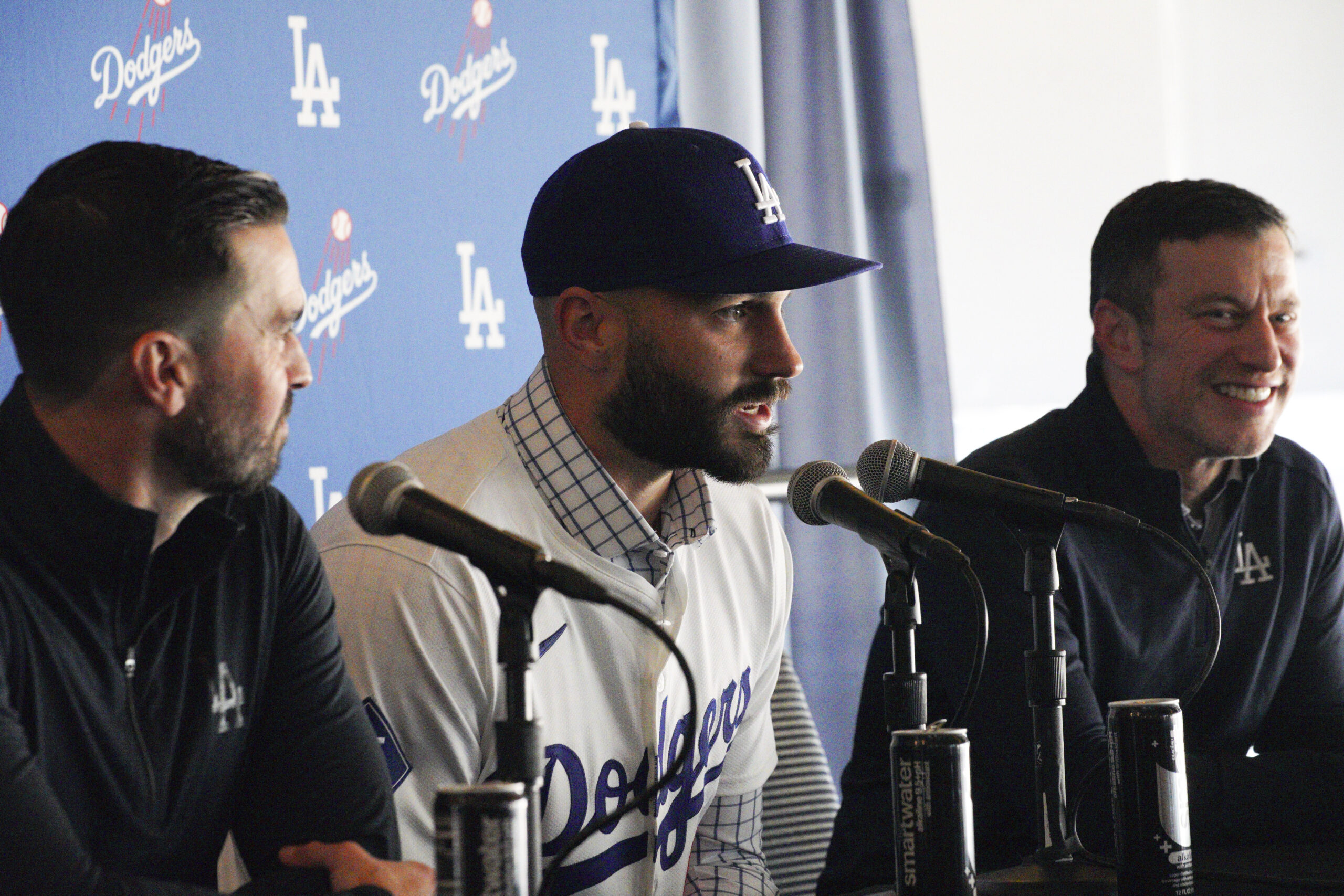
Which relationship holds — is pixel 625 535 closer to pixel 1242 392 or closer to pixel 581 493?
pixel 581 493

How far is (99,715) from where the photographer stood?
1188mm

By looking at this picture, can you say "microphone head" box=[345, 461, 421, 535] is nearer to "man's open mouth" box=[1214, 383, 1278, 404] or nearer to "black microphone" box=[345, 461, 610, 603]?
"black microphone" box=[345, 461, 610, 603]

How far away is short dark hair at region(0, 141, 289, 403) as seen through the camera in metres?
1.20

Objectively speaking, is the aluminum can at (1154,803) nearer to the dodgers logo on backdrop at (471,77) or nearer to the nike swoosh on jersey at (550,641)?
the nike swoosh on jersey at (550,641)

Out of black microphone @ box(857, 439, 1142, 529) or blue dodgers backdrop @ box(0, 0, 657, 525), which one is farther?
blue dodgers backdrop @ box(0, 0, 657, 525)

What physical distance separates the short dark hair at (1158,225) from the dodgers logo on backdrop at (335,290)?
1.27 meters

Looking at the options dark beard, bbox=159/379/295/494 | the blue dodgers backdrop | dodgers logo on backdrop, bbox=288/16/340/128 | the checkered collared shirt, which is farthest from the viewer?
dodgers logo on backdrop, bbox=288/16/340/128

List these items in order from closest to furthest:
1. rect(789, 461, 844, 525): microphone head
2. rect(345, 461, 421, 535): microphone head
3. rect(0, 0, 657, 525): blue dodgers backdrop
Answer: rect(345, 461, 421, 535): microphone head
rect(789, 461, 844, 525): microphone head
rect(0, 0, 657, 525): blue dodgers backdrop

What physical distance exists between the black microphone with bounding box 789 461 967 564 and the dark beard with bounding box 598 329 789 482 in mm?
303

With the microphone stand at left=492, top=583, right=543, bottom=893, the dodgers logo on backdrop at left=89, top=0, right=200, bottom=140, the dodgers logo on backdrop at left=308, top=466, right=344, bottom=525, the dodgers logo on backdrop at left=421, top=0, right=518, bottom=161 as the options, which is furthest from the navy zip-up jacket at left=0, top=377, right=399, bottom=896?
the dodgers logo on backdrop at left=421, top=0, right=518, bottom=161

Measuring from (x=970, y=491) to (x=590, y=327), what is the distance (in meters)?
0.58

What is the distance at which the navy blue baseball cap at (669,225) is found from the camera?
1.63 metres

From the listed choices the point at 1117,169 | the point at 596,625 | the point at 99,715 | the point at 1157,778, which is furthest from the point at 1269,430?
the point at 99,715

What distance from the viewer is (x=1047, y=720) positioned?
52.4 inches
